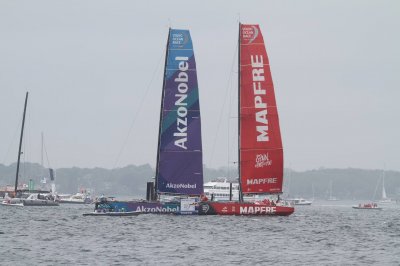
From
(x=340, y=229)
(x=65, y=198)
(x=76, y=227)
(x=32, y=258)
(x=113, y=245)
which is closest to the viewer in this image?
(x=32, y=258)

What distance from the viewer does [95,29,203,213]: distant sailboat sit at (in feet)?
232

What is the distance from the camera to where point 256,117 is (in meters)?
70.2

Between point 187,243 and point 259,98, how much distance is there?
23457 millimetres

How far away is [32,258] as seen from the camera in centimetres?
4038

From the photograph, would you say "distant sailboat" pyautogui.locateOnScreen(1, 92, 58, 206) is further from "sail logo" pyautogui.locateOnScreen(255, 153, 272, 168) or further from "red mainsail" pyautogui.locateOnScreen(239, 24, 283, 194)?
"sail logo" pyautogui.locateOnScreen(255, 153, 272, 168)

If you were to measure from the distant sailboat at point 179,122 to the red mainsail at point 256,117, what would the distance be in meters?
3.70

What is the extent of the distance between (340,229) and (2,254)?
32158 millimetres

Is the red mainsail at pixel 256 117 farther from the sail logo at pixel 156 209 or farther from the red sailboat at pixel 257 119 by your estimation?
the sail logo at pixel 156 209

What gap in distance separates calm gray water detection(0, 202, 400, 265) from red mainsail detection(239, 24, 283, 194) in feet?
15.0

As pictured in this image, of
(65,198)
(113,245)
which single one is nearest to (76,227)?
(113,245)

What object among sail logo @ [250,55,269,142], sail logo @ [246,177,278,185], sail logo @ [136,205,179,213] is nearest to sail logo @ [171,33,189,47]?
sail logo @ [250,55,269,142]

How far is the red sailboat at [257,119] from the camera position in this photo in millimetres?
70188

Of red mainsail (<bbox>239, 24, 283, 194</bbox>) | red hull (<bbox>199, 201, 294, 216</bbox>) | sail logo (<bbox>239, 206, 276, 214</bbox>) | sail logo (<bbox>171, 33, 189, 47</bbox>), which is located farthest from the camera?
sail logo (<bbox>171, 33, 189, 47</bbox>)

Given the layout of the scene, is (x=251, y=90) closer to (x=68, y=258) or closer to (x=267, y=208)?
(x=267, y=208)
